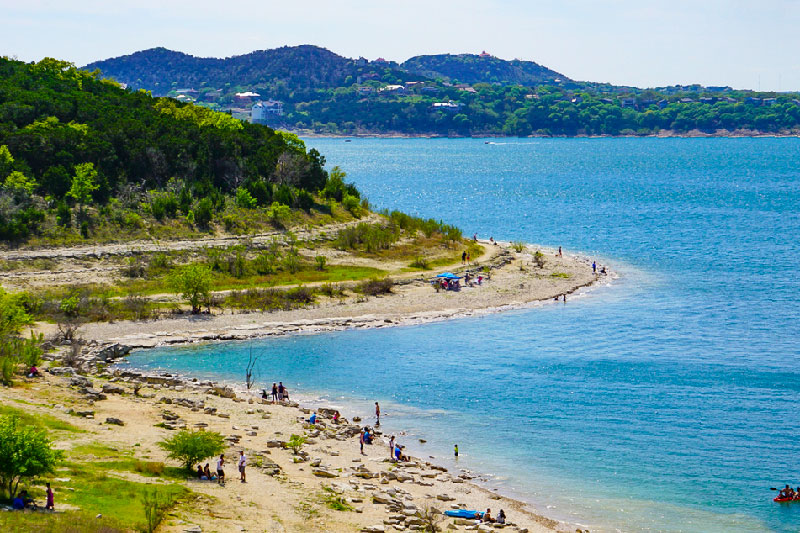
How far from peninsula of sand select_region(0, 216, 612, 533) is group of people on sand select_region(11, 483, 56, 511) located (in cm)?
41

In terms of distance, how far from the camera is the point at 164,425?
38.4m

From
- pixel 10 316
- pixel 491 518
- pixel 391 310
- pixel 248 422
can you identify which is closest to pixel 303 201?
pixel 391 310

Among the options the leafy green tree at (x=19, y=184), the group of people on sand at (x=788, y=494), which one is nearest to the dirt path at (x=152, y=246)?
the leafy green tree at (x=19, y=184)

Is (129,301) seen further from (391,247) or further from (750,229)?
(750,229)

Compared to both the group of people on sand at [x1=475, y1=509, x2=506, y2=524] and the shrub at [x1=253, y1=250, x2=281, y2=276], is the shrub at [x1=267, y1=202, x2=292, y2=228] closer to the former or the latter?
the shrub at [x1=253, y1=250, x2=281, y2=276]

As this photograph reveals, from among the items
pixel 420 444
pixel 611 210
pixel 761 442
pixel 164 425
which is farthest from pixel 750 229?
pixel 164 425

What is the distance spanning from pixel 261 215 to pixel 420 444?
49.1 metres

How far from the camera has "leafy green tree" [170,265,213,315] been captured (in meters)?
63.7

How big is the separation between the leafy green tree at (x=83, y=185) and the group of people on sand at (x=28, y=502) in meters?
54.2

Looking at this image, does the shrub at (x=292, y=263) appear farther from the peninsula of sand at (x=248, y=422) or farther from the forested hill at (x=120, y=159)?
the forested hill at (x=120, y=159)

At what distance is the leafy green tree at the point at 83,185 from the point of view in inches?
3073

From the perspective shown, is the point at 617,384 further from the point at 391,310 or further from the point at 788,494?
the point at 391,310

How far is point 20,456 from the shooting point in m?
26.9

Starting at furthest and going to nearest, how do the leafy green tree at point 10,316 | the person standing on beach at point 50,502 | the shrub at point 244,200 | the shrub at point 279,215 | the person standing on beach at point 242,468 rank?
the shrub at point 244,200
the shrub at point 279,215
the leafy green tree at point 10,316
the person standing on beach at point 242,468
the person standing on beach at point 50,502
